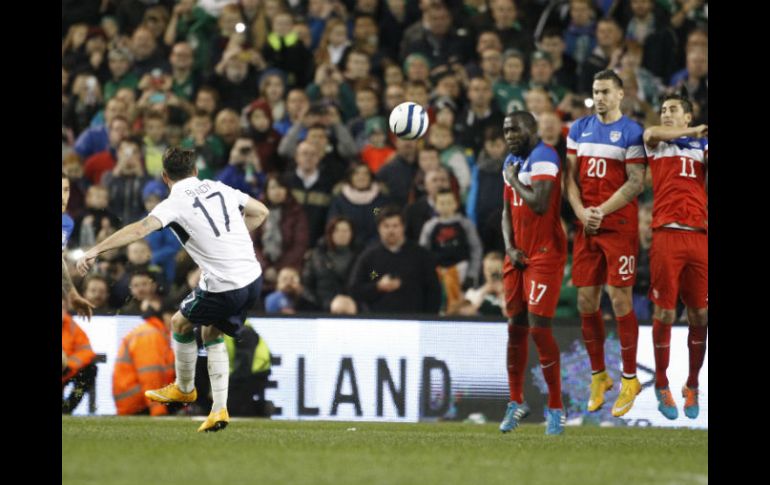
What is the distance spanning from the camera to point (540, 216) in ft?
36.1

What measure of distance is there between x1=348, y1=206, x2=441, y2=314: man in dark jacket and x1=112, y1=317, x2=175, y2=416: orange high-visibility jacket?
83.7 inches

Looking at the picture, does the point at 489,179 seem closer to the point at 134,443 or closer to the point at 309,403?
the point at 309,403

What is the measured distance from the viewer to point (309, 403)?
1302 centimetres

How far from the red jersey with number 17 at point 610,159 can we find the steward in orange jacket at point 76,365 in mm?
5150

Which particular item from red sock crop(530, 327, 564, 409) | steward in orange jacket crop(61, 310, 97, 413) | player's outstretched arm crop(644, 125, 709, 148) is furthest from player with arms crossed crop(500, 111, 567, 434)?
steward in orange jacket crop(61, 310, 97, 413)

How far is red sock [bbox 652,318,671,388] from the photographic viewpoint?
11109mm

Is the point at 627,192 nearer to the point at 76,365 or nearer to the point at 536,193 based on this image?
the point at 536,193

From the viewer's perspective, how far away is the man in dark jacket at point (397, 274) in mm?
13492

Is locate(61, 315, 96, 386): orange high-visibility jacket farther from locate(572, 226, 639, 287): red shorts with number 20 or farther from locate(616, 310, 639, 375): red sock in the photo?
locate(616, 310, 639, 375): red sock

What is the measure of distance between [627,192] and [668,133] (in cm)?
58

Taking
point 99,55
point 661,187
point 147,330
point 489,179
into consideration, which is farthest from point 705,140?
point 99,55

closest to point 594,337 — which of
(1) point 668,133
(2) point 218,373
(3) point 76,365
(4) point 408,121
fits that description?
(1) point 668,133

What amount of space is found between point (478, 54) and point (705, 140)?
19.4 feet

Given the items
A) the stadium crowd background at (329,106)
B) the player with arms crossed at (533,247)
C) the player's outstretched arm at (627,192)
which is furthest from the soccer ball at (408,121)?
the stadium crowd background at (329,106)
